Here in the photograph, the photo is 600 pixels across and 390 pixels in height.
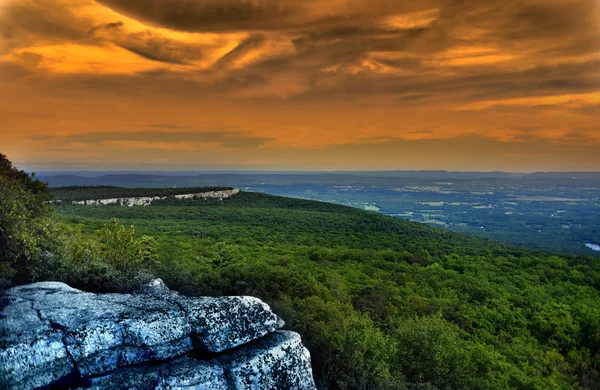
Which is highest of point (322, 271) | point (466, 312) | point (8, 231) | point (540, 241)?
point (8, 231)

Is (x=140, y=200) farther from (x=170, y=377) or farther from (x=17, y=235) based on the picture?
(x=170, y=377)

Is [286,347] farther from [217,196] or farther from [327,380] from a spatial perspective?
[217,196]

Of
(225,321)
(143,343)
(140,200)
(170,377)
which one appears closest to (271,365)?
(225,321)

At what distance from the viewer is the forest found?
18.8m

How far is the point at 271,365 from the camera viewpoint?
12.4 m

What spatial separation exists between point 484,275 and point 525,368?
23.1 m

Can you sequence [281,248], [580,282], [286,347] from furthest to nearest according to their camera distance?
1. [580,282]
2. [281,248]
3. [286,347]

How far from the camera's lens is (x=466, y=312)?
37.4 meters

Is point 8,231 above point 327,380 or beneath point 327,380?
above

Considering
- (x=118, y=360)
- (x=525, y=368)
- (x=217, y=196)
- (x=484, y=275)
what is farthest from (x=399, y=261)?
(x=217, y=196)

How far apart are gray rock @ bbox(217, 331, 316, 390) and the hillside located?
5.32 meters

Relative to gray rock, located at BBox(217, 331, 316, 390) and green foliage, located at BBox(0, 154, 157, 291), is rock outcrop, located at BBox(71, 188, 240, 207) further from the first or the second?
gray rock, located at BBox(217, 331, 316, 390)

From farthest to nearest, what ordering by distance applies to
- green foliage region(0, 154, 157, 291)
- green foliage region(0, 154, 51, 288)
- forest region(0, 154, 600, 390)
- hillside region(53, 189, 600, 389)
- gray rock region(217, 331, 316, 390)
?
hillside region(53, 189, 600, 389)
forest region(0, 154, 600, 390)
green foliage region(0, 154, 157, 291)
green foliage region(0, 154, 51, 288)
gray rock region(217, 331, 316, 390)

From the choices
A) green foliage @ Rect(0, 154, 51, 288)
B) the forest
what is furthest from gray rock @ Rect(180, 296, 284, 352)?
green foliage @ Rect(0, 154, 51, 288)
